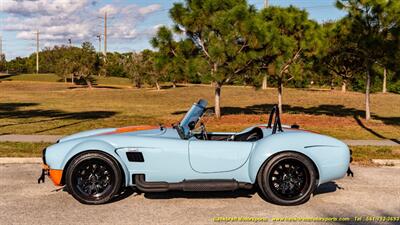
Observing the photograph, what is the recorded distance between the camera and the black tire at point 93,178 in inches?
197

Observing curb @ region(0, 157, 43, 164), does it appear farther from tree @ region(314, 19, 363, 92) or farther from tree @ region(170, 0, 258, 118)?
tree @ region(314, 19, 363, 92)

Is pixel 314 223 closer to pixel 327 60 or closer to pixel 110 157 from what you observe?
pixel 110 157

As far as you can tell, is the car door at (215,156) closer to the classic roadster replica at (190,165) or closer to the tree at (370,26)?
the classic roadster replica at (190,165)

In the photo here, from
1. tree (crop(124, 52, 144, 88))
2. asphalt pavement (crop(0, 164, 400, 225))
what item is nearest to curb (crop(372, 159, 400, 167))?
asphalt pavement (crop(0, 164, 400, 225))

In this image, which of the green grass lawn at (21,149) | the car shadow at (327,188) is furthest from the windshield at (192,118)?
the green grass lawn at (21,149)

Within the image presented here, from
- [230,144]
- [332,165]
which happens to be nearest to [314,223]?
[332,165]

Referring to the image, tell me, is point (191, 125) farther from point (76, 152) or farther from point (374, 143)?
point (374, 143)

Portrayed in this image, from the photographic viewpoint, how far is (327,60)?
17766 mm

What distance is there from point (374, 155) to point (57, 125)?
10173mm

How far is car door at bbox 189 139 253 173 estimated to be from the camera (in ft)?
16.6

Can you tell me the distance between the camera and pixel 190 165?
507cm

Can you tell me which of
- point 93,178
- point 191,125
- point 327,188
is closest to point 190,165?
point 191,125

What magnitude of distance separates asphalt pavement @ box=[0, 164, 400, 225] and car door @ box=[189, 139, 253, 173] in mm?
463

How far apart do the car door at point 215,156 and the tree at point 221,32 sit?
10631 millimetres
